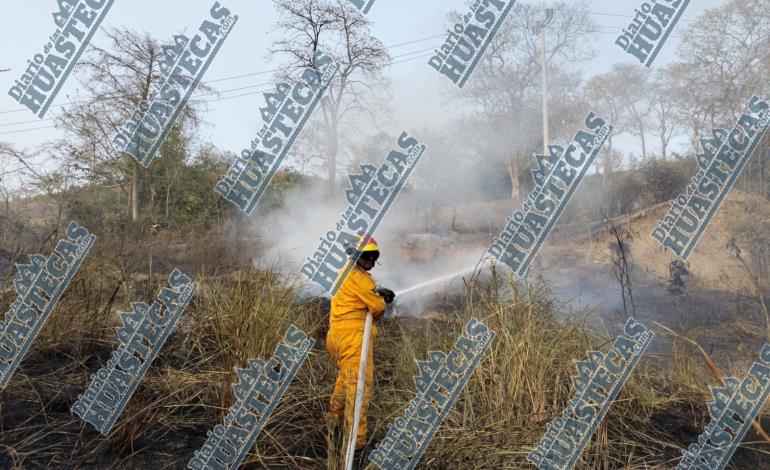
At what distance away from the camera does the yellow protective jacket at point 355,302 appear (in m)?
3.71

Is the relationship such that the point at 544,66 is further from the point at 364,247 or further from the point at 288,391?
the point at 288,391

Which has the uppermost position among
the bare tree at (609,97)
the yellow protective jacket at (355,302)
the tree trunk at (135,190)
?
the bare tree at (609,97)

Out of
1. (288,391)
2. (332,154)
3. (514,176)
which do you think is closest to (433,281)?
(332,154)

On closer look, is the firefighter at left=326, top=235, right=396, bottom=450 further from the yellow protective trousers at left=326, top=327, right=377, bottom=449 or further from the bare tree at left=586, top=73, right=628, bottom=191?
the bare tree at left=586, top=73, right=628, bottom=191

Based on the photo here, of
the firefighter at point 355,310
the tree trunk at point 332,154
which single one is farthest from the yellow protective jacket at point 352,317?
the tree trunk at point 332,154

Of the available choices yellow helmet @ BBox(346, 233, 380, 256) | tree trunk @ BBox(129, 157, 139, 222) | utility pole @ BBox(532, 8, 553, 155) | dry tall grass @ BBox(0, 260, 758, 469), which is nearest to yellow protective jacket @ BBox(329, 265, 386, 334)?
yellow helmet @ BBox(346, 233, 380, 256)

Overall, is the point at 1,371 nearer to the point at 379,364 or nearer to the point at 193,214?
the point at 379,364

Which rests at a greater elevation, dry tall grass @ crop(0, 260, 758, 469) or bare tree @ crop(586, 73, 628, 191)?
bare tree @ crop(586, 73, 628, 191)

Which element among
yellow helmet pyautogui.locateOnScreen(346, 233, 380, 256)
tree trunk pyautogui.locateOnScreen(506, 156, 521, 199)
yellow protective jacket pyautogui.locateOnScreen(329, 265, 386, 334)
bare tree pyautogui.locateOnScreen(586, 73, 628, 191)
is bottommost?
yellow protective jacket pyautogui.locateOnScreen(329, 265, 386, 334)

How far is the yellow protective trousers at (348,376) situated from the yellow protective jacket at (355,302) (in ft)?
0.23

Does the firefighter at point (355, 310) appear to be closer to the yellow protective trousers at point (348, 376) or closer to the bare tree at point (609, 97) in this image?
the yellow protective trousers at point (348, 376)

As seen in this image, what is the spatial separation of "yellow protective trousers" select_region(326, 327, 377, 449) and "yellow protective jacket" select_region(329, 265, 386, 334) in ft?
0.23

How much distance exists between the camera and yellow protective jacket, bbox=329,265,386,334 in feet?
12.2

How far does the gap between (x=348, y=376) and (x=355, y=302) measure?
0.60 m
